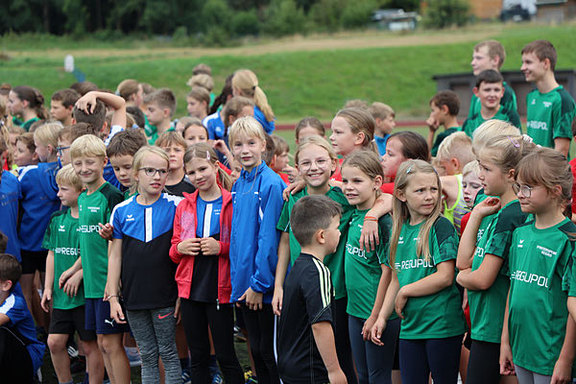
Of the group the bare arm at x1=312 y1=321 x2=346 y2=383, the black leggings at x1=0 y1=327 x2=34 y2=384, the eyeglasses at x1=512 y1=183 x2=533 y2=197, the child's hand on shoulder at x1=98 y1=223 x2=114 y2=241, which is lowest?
the black leggings at x1=0 y1=327 x2=34 y2=384

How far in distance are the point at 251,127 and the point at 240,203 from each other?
21.8 inches

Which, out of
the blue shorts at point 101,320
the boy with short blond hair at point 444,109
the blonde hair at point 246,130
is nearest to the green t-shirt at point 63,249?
the blue shorts at point 101,320

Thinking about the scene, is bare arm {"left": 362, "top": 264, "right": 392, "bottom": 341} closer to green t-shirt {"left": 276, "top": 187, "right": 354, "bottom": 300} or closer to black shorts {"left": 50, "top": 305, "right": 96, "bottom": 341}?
green t-shirt {"left": 276, "top": 187, "right": 354, "bottom": 300}

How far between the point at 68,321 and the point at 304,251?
2.45 meters

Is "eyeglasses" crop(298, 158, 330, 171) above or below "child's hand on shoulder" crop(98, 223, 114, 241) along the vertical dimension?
above

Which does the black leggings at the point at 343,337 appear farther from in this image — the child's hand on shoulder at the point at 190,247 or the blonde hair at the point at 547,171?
the blonde hair at the point at 547,171

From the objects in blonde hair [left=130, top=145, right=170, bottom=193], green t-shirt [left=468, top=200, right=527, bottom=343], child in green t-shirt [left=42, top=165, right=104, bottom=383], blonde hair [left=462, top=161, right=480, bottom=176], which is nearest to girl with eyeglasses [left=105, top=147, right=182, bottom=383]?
blonde hair [left=130, top=145, right=170, bottom=193]

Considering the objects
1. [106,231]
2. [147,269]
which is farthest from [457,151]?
[106,231]

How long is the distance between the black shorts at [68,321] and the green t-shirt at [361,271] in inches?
86.6

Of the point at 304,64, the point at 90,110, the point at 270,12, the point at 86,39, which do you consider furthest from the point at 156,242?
the point at 270,12

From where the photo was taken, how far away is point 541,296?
10.5ft

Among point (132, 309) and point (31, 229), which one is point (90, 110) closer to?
point (31, 229)

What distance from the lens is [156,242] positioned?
487cm

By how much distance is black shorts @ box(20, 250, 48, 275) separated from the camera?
6.50 metres
